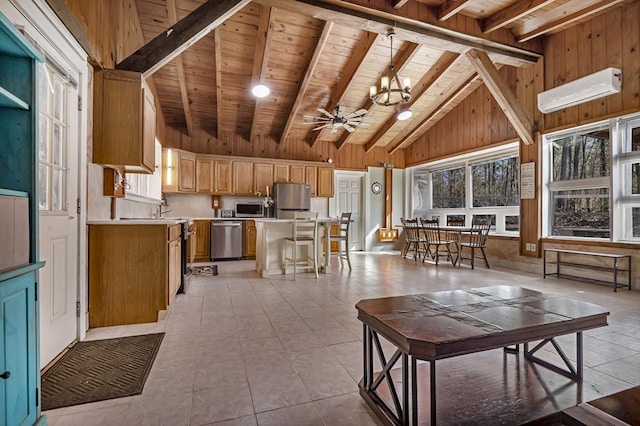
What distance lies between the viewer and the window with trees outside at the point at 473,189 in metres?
5.98

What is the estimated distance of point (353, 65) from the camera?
526cm

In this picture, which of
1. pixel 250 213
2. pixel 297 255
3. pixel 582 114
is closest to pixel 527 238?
pixel 582 114

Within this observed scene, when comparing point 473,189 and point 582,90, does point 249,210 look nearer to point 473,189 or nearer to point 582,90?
point 473,189

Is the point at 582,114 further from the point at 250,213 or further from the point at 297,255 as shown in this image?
the point at 250,213

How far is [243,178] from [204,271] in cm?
243

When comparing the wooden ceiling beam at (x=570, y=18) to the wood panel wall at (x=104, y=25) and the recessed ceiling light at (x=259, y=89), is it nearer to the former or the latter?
the recessed ceiling light at (x=259, y=89)

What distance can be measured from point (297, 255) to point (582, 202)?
14.4 ft

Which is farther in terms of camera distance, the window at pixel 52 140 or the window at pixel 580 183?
the window at pixel 580 183

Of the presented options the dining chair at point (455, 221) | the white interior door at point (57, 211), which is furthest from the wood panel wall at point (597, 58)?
the white interior door at point (57, 211)

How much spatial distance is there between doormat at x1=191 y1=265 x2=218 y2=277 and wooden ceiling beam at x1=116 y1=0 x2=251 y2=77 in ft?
9.61

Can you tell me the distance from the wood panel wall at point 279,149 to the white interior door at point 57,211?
4348mm

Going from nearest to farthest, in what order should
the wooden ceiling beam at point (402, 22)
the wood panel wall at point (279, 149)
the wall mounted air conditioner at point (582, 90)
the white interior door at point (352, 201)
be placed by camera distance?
the wooden ceiling beam at point (402, 22)
the wall mounted air conditioner at point (582, 90)
the wood panel wall at point (279, 149)
the white interior door at point (352, 201)

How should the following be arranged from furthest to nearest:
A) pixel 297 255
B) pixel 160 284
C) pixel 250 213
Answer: pixel 250 213 → pixel 297 255 → pixel 160 284

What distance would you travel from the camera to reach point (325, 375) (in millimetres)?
1829
